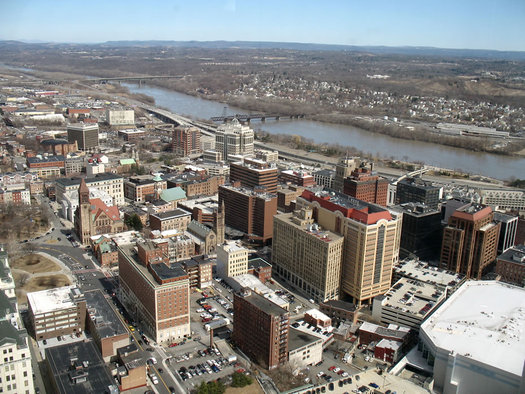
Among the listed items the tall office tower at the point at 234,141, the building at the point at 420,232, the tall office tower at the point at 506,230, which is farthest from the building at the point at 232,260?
the tall office tower at the point at 234,141

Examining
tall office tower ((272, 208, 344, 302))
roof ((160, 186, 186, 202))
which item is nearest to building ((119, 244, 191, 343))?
tall office tower ((272, 208, 344, 302))

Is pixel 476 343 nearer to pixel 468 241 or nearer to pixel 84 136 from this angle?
pixel 468 241

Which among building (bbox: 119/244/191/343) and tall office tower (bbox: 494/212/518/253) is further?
tall office tower (bbox: 494/212/518/253)

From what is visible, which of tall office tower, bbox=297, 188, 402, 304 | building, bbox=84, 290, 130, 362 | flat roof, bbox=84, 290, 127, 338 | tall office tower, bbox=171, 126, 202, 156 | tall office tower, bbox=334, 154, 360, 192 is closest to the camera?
building, bbox=84, 290, 130, 362

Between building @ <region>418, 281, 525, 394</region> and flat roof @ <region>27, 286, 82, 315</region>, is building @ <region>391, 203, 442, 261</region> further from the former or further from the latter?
flat roof @ <region>27, 286, 82, 315</region>

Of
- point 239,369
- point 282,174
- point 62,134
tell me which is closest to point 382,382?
point 239,369

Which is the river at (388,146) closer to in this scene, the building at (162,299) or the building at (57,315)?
the building at (162,299)

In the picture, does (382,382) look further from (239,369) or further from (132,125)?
(132,125)

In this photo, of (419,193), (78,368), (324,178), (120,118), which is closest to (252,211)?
(419,193)
